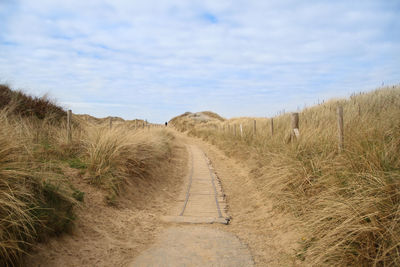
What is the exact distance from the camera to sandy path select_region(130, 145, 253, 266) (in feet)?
13.1

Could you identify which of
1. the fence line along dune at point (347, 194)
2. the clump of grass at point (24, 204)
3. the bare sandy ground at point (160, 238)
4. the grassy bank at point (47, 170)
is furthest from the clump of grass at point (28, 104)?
the fence line along dune at point (347, 194)

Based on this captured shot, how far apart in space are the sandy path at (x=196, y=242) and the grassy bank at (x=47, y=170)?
4.27 ft

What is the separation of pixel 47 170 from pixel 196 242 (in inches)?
109

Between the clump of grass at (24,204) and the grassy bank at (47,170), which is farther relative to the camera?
the grassy bank at (47,170)

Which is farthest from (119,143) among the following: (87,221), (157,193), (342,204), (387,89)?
(387,89)

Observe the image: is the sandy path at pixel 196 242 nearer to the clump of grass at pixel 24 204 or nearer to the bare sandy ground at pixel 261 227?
the bare sandy ground at pixel 261 227

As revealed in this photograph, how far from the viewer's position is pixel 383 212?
119 inches

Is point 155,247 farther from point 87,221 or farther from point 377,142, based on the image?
point 377,142

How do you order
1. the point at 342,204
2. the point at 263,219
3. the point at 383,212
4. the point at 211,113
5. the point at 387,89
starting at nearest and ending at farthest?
the point at 383,212 → the point at 342,204 → the point at 263,219 → the point at 387,89 → the point at 211,113

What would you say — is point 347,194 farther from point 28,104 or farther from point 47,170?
point 28,104

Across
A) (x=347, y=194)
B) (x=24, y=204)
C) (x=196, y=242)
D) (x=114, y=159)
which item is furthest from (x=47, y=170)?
(x=347, y=194)

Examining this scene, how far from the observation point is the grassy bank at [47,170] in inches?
128

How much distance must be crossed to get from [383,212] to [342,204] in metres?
0.50

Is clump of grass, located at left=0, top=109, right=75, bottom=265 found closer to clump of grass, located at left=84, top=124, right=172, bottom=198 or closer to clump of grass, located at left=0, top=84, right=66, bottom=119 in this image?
clump of grass, located at left=84, top=124, right=172, bottom=198
